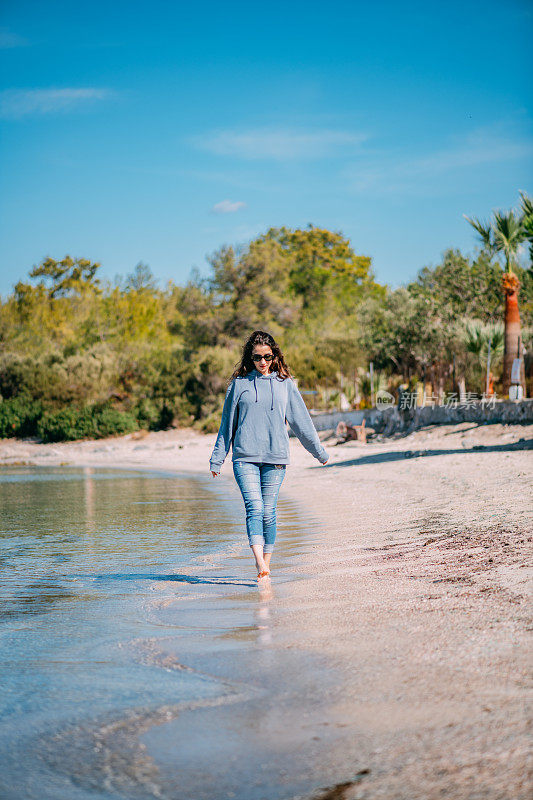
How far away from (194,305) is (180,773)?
41.9 metres

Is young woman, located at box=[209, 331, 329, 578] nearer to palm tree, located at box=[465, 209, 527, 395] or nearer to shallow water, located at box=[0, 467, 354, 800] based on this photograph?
shallow water, located at box=[0, 467, 354, 800]

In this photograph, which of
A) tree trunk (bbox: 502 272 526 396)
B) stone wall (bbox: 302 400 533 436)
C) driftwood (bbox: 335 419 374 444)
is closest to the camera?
stone wall (bbox: 302 400 533 436)

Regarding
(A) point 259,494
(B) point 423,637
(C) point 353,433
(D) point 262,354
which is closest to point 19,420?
(C) point 353,433

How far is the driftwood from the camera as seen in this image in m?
25.3

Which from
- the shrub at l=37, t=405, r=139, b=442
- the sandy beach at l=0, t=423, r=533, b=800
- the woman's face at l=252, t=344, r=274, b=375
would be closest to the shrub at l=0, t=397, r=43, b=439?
the shrub at l=37, t=405, r=139, b=442

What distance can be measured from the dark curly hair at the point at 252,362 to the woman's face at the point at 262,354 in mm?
23

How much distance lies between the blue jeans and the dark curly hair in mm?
650

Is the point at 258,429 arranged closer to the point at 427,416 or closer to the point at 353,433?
the point at 427,416

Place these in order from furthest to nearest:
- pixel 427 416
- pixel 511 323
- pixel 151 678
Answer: pixel 427 416
pixel 511 323
pixel 151 678

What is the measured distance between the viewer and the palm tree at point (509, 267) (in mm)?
24344

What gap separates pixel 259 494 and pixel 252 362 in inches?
37.5

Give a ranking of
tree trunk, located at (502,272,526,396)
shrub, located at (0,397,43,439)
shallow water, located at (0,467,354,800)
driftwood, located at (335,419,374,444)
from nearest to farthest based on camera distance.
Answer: shallow water, located at (0,467,354,800) → tree trunk, located at (502,272,526,396) → driftwood, located at (335,419,374,444) → shrub, located at (0,397,43,439)

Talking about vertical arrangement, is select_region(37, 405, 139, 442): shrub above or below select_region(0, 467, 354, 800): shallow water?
above

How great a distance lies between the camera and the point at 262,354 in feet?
18.1
